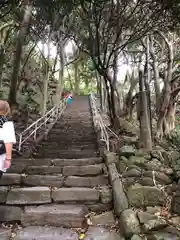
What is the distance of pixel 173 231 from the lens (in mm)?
3229

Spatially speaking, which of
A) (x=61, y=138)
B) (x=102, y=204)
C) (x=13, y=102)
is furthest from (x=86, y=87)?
(x=102, y=204)

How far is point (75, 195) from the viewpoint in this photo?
4227mm

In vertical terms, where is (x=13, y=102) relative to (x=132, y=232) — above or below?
above

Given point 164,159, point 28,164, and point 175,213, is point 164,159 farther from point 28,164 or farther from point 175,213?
point 28,164

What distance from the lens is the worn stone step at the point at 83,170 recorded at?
16.5ft

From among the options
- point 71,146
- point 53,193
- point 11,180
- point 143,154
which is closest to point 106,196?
point 53,193

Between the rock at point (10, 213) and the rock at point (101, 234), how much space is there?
105 cm

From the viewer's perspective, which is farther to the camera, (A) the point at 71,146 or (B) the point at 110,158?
(A) the point at 71,146

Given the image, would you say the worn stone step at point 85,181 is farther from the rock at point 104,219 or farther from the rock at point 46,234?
the rock at point 46,234

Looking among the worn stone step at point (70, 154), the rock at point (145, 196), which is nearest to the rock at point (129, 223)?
the rock at point (145, 196)

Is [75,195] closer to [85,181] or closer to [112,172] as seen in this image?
[85,181]

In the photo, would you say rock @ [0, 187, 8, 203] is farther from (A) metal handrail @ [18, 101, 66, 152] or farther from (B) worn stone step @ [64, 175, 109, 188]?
(A) metal handrail @ [18, 101, 66, 152]

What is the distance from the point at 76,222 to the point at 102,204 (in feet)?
2.00

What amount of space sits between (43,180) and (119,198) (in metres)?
1.45
